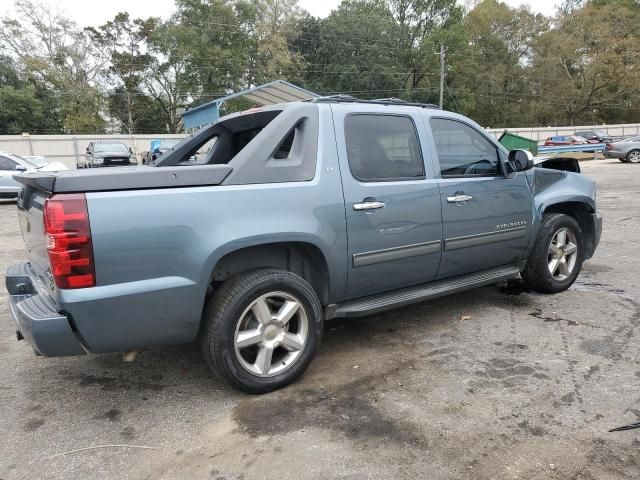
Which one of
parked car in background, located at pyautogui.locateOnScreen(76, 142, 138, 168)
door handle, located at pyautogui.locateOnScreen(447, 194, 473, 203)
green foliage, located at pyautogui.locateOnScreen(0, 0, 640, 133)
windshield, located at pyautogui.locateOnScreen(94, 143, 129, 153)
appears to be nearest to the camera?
door handle, located at pyautogui.locateOnScreen(447, 194, 473, 203)

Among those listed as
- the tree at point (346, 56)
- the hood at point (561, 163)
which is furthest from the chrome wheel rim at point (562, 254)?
the tree at point (346, 56)

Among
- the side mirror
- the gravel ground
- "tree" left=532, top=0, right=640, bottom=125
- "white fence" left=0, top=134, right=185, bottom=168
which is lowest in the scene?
the gravel ground

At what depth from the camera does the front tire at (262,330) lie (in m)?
2.78

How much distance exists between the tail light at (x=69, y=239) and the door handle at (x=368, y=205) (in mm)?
1636

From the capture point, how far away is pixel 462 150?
4.00 m

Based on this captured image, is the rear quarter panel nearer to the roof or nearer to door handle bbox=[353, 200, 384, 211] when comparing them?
door handle bbox=[353, 200, 384, 211]

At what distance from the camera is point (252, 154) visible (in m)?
2.95

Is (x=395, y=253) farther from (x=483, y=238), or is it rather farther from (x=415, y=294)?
(x=483, y=238)

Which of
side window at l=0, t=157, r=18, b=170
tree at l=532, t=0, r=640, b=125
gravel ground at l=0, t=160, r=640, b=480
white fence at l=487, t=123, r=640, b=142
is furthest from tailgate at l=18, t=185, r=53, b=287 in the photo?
tree at l=532, t=0, r=640, b=125

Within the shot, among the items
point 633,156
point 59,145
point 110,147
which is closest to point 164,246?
point 110,147

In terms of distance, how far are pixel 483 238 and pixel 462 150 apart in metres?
0.75

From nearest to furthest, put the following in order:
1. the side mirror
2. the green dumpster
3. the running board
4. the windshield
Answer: the running board < the side mirror < the windshield < the green dumpster

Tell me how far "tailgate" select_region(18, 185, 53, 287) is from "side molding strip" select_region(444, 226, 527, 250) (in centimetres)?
272

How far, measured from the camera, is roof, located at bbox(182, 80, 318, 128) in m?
18.2
